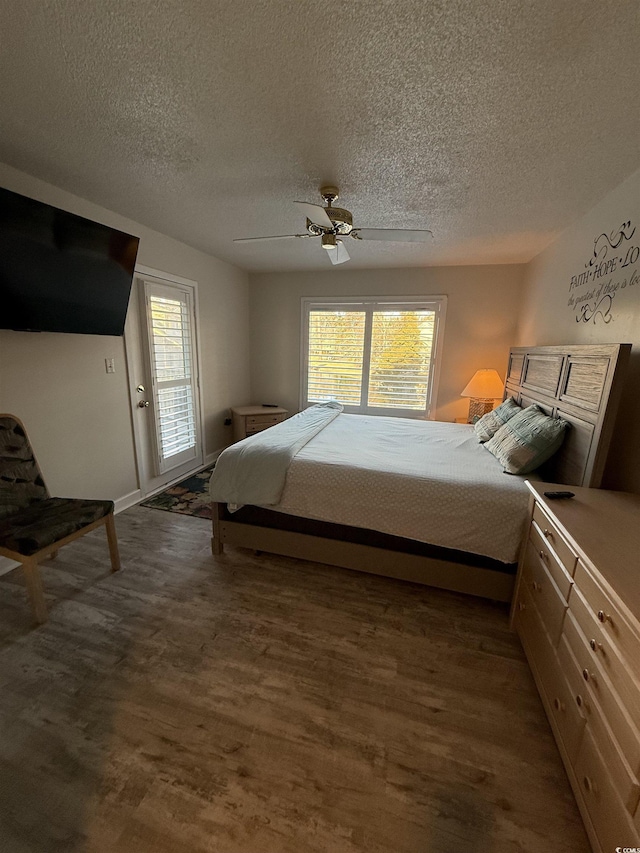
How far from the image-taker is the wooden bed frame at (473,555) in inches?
66.3

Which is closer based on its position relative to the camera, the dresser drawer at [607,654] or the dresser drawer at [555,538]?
the dresser drawer at [607,654]

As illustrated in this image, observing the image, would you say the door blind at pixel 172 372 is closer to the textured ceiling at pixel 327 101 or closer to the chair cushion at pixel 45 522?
the textured ceiling at pixel 327 101

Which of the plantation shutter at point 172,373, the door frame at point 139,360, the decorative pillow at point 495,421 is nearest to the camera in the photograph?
the decorative pillow at point 495,421

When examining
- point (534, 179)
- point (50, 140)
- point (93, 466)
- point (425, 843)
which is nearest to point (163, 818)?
point (425, 843)

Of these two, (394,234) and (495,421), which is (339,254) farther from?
(495,421)

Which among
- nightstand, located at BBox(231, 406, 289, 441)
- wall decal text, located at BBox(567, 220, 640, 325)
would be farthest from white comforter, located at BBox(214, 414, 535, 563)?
nightstand, located at BBox(231, 406, 289, 441)

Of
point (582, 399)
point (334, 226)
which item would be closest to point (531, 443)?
point (582, 399)

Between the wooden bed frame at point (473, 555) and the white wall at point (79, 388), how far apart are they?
125 cm

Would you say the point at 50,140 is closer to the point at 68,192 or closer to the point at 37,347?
the point at 68,192

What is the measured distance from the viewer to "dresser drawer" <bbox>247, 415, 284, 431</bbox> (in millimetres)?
4387

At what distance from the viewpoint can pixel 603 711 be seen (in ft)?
3.19

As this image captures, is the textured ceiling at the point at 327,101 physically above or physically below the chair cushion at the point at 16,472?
above

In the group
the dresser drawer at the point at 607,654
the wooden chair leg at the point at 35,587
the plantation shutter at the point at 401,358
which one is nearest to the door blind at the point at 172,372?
the wooden chair leg at the point at 35,587

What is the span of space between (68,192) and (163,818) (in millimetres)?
3389
